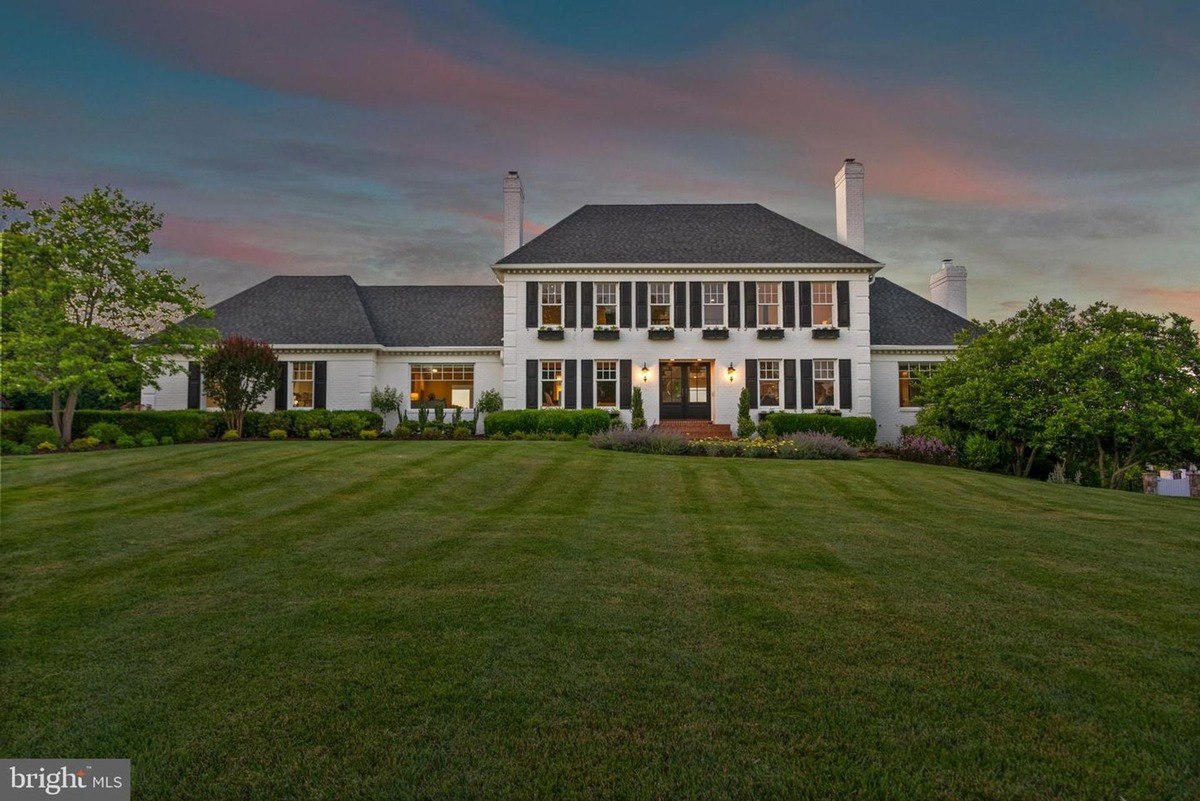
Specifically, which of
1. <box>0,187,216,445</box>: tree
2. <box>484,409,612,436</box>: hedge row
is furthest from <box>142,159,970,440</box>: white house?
<box>0,187,216,445</box>: tree

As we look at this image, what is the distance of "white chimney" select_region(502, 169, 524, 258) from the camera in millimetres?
24094

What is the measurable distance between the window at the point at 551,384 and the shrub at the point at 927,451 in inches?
468

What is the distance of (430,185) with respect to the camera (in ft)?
67.6

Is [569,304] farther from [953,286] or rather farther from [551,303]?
[953,286]

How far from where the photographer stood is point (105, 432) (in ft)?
52.6

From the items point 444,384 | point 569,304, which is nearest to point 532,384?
point 569,304

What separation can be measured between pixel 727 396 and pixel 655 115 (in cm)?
1122

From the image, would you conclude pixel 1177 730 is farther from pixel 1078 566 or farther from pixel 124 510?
pixel 124 510

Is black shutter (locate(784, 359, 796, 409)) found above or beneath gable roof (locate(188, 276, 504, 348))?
beneath

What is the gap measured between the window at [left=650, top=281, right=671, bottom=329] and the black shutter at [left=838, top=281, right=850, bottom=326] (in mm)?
6578

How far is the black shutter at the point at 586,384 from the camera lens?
22484 mm

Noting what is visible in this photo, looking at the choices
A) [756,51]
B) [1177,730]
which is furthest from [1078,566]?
[756,51]

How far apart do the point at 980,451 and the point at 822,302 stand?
9001 millimetres

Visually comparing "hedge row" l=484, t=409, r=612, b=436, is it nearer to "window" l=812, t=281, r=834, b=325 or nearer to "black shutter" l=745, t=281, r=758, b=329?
"black shutter" l=745, t=281, r=758, b=329
